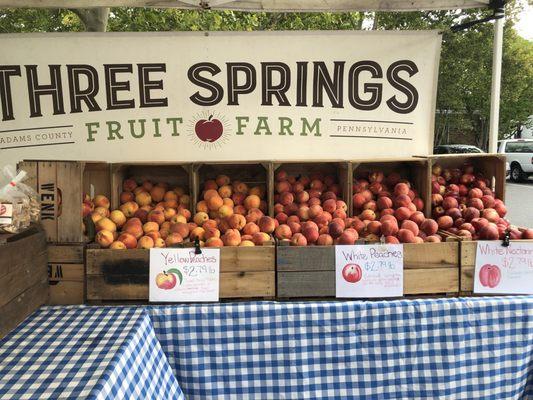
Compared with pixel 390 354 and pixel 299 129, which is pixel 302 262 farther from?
pixel 299 129

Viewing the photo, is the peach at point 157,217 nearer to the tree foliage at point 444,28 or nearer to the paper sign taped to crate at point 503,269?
the paper sign taped to crate at point 503,269

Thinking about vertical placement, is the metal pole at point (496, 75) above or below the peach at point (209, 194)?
above

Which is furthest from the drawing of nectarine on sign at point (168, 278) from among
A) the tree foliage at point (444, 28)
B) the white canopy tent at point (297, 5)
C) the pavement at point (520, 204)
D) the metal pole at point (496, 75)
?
the pavement at point (520, 204)

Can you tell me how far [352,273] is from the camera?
3.10 m

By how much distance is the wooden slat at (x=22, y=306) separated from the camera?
2156 millimetres

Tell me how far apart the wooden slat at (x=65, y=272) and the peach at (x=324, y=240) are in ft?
5.34

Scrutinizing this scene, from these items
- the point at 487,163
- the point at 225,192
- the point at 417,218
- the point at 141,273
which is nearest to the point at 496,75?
the point at 487,163

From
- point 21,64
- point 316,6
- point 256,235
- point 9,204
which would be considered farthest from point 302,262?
point 21,64

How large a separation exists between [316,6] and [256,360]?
2861 mm

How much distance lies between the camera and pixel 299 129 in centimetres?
408

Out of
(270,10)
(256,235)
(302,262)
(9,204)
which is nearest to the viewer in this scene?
(9,204)

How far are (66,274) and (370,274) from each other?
203 cm

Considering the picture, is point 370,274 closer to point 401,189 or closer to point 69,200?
point 401,189

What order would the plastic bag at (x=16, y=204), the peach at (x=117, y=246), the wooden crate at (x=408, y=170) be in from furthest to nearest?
the wooden crate at (x=408, y=170) < the peach at (x=117, y=246) < the plastic bag at (x=16, y=204)
